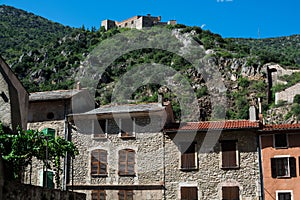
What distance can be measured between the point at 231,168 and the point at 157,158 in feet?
15.0

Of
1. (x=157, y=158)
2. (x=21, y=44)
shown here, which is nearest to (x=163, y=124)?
(x=157, y=158)

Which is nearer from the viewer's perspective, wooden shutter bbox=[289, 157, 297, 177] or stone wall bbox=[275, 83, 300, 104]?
wooden shutter bbox=[289, 157, 297, 177]

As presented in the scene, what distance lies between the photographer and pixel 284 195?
22.2 meters

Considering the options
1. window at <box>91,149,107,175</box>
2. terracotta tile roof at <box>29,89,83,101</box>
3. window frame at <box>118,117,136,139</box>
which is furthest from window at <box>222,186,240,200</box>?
terracotta tile roof at <box>29,89,83,101</box>

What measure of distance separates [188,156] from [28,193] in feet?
39.4

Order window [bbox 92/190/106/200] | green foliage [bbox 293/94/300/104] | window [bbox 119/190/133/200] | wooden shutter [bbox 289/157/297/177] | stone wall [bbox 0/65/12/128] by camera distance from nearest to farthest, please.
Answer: stone wall [bbox 0/65/12/128] → wooden shutter [bbox 289/157/297/177] → window [bbox 119/190/133/200] → window [bbox 92/190/106/200] → green foliage [bbox 293/94/300/104]

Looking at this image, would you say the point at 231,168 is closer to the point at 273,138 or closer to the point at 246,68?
the point at 273,138

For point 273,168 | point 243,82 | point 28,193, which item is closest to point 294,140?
point 273,168

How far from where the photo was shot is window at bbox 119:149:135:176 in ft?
82.4

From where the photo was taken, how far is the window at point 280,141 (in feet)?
74.7

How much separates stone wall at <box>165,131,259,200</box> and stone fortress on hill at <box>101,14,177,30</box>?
96.4 meters

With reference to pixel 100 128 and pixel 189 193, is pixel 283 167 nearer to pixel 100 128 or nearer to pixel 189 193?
pixel 189 193

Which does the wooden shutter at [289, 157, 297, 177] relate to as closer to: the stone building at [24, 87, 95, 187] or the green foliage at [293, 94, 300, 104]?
the stone building at [24, 87, 95, 187]

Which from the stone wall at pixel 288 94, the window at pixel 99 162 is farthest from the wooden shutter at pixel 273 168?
the stone wall at pixel 288 94
